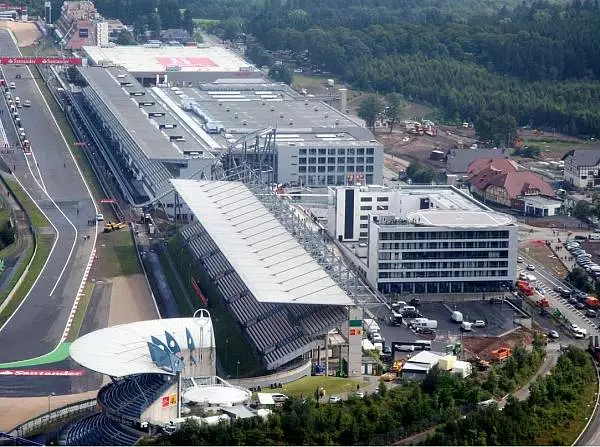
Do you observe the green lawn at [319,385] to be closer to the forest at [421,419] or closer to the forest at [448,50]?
the forest at [421,419]

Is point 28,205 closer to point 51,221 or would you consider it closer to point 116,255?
point 51,221

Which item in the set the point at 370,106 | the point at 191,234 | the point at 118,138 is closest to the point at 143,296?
the point at 191,234

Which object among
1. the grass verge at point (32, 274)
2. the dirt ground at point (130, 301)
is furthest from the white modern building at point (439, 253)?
the grass verge at point (32, 274)

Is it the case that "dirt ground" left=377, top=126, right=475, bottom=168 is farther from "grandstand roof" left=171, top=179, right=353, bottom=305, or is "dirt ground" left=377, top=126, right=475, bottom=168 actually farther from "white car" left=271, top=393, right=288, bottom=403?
"white car" left=271, top=393, right=288, bottom=403

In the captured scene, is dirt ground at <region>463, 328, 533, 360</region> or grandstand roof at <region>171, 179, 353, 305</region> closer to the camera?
grandstand roof at <region>171, 179, 353, 305</region>

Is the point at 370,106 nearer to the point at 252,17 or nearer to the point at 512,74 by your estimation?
the point at 512,74

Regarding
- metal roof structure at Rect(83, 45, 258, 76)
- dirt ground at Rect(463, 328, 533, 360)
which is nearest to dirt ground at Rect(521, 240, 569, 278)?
dirt ground at Rect(463, 328, 533, 360)
